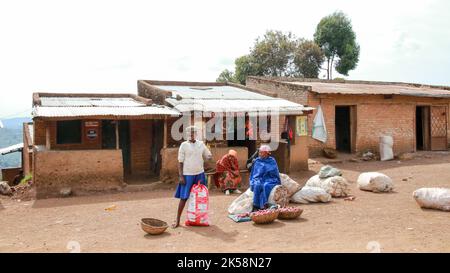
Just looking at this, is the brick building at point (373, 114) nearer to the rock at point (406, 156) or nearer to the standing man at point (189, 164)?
the rock at point (406, 156)

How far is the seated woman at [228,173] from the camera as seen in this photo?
378 inches

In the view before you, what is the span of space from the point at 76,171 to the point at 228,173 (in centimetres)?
375

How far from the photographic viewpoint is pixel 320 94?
49.6 feet

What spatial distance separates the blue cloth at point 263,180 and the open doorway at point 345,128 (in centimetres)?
1001

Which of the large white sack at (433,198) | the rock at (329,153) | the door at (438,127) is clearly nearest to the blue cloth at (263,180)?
the large white sack at (433,198)

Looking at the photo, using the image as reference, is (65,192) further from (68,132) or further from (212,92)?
(212,92)

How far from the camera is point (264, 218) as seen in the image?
6297 mm

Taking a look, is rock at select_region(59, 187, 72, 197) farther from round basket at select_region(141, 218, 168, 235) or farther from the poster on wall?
the poster on wall

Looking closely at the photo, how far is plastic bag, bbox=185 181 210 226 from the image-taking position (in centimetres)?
627

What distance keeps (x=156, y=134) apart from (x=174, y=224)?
6.83 m

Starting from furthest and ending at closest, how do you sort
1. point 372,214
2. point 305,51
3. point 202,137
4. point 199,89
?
point 305,51 < point 199,89 < point 202,137 < point 372,214

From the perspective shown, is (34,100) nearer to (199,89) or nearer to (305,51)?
→ (199,89)

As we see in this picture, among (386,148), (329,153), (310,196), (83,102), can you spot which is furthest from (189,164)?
(386,148)
